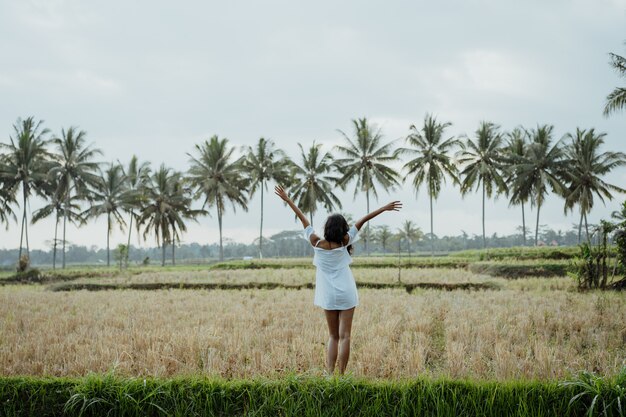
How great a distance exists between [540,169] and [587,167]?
11.8ft

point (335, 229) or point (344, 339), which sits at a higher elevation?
point (335, 229)

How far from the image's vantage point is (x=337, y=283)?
14.3 ft

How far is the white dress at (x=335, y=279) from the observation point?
4328 millimetres

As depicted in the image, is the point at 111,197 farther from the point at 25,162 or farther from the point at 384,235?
the point at 384,235

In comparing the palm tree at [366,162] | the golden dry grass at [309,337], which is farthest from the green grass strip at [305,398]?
the palm tree at [366,162]

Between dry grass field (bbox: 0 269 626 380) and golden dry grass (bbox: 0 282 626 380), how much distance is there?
0.9 inches

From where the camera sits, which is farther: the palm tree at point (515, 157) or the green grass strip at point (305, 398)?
the palm tree at point (515, 157)

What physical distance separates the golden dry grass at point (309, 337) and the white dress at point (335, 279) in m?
0.82

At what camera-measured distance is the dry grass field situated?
4809mm

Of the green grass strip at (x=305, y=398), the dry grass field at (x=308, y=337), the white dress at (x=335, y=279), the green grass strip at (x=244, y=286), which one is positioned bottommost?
the green grass strip at (x=244, y=286)

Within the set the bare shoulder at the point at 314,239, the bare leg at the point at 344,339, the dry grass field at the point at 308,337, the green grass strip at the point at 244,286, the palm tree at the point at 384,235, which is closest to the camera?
the bare leg at the point at 344,339

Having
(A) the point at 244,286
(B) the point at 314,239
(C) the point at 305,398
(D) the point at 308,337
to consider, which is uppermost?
(B) the point at 314,239

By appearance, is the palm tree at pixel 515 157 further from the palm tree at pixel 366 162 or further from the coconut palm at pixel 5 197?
the coconut palm at pixel 5 197

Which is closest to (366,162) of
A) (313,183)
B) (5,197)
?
(313,183)
